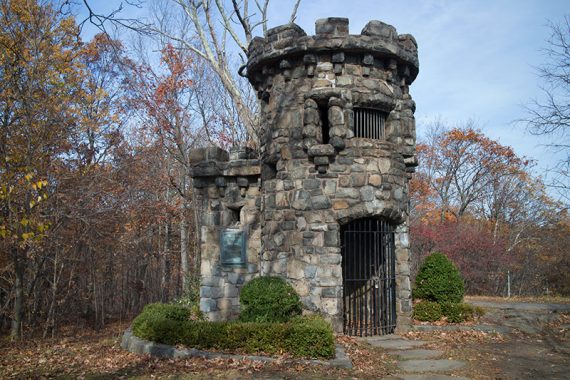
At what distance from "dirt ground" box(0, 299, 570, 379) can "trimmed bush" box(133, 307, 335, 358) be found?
37 centimetres

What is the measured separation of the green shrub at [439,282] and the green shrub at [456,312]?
0.21 m

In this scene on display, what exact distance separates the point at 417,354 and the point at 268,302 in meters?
2.59

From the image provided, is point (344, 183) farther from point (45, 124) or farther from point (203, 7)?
point (203, 7)

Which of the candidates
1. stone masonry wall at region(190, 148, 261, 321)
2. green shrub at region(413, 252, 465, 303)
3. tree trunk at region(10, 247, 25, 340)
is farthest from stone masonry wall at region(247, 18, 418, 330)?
tree trunk at region(10, 247, 25, 340)

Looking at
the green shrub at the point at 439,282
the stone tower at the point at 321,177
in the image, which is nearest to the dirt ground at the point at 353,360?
the green shrub at the point at 439,282

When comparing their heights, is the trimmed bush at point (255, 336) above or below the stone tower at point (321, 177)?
below

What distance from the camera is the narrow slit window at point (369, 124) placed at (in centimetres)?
933

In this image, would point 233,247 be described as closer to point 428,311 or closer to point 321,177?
point 321,177

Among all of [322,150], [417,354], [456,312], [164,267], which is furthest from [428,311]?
[164,267]

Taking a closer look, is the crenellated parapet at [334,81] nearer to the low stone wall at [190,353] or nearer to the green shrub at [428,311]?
the green shrub at [428,311]

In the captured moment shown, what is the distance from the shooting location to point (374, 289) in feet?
32.2

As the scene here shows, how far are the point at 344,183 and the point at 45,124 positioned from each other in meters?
7.06

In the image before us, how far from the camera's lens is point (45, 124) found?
35.0 feet

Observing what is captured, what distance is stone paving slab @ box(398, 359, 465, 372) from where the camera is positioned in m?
6.58
